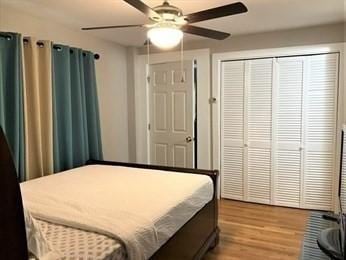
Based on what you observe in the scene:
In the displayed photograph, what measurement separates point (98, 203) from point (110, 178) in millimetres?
748

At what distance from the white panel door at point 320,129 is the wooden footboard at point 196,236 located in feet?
4.99

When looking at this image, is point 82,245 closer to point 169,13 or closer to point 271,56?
point 169,13

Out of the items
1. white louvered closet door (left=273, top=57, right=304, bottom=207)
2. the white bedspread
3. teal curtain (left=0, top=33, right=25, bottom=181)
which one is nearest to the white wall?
teal curtain (left=0, top=33, right=25, bottom=181)

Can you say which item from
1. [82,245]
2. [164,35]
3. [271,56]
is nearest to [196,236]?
[82,245]

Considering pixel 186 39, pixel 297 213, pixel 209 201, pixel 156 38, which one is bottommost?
pixel 297 213

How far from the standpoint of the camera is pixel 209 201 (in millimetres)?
2740

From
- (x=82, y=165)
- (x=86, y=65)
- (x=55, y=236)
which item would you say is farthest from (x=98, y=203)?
(x=86, y=65)

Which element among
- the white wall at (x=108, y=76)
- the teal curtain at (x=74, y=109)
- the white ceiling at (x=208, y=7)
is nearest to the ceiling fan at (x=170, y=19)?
the white ceiling at (x=208, y=7)

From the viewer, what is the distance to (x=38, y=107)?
115 inches

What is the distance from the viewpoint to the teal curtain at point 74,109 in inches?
126

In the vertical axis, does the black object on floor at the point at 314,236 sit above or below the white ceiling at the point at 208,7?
below

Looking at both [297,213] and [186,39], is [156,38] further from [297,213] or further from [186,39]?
[297,213]

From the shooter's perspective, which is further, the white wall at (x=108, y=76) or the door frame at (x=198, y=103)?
the door frame at (x=198, y=103)

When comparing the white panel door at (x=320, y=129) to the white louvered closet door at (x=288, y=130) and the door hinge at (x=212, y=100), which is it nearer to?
the white louvered closet door at (x=288, y=130)
